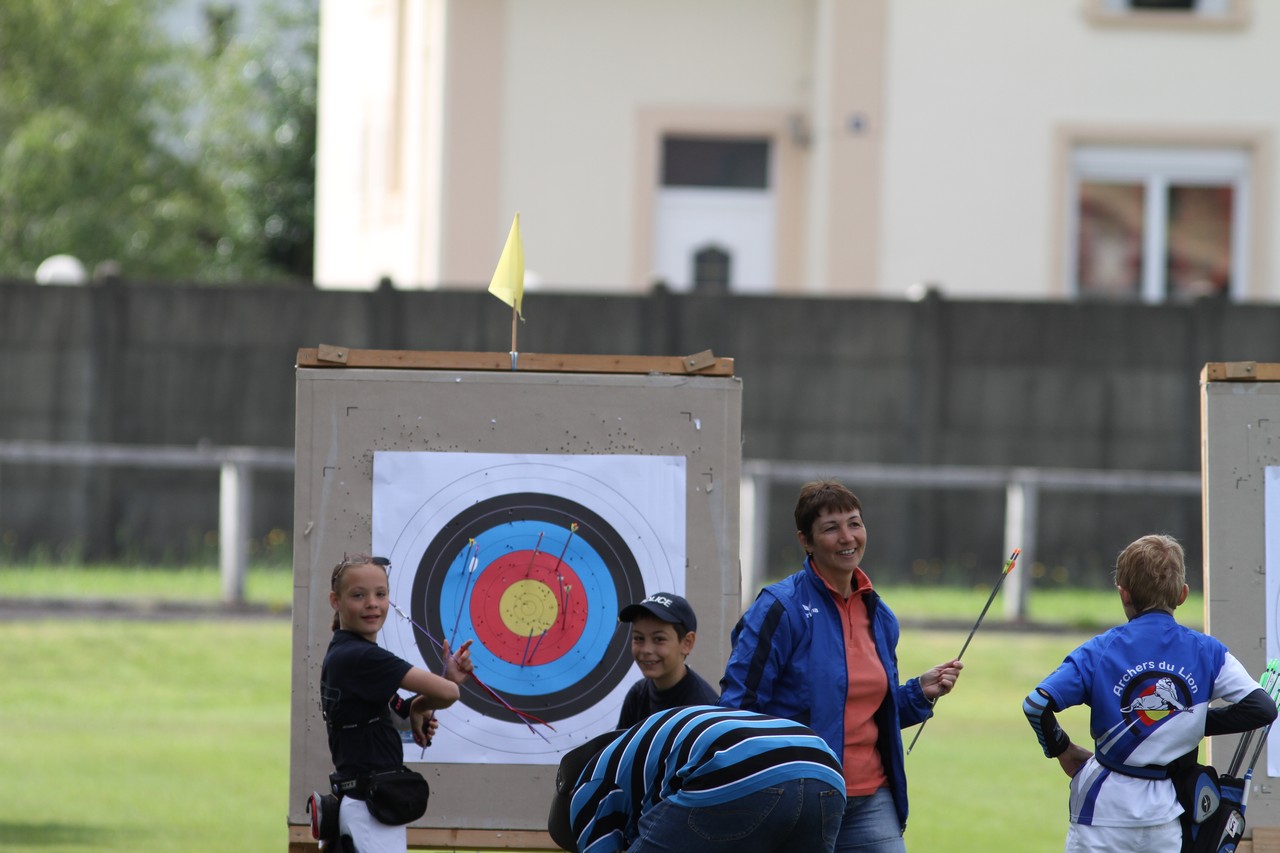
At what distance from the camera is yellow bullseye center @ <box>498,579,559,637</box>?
643cm

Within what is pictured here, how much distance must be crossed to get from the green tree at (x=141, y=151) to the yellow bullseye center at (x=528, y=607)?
25407 millimetres

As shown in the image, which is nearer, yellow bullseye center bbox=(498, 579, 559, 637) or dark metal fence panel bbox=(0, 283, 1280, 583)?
yellow bullseye center bbox=(498, 579, 559, 637)

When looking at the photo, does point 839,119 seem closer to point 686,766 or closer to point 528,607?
point 528,607

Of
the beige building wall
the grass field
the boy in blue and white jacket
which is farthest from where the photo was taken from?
the beige building wall

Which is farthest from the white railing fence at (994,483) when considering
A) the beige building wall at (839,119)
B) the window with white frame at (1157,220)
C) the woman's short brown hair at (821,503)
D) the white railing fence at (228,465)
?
the woman's short brown hair at (821,503)

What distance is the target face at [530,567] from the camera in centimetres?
636

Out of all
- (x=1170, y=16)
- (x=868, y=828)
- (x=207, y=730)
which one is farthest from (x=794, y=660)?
(x=1170, y=16)

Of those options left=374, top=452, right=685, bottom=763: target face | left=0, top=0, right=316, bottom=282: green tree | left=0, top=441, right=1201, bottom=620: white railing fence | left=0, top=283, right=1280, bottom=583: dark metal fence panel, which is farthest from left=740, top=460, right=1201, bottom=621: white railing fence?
left=0, top=0, right=316, bottom=282: green tree

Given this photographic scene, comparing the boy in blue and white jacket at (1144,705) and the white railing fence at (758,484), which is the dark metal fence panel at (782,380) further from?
the boy in blue and white jacket at (1144,705)

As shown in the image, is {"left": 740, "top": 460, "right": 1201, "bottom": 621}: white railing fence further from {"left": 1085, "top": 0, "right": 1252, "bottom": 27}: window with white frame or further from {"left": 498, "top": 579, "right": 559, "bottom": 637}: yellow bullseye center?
{"left": 498, "top": 579, "right": 559, "bottom": 637}: yellow bullseye center

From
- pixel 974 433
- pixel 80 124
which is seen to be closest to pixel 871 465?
pixel 974 433

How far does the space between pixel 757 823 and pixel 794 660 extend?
92 centimetres

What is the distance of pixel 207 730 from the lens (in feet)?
35.7

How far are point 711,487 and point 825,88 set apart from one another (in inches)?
527
